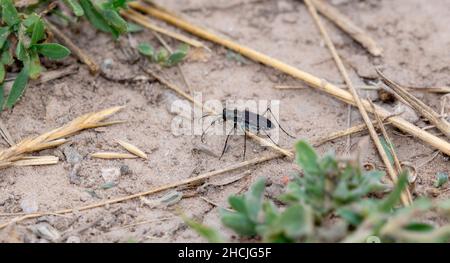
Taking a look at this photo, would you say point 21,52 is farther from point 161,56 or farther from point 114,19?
point 161,56

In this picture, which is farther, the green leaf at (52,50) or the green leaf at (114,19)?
the green leaf at (114,19)

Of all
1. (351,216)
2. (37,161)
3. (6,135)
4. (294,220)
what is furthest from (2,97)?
(351,216)

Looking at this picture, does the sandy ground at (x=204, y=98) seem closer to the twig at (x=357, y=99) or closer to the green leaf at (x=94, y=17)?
the twig at (x=357, y=99)

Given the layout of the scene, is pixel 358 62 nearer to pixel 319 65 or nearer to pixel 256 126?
pixel 319 65

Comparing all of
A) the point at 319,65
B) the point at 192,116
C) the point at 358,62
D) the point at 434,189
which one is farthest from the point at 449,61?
the point at 192,116

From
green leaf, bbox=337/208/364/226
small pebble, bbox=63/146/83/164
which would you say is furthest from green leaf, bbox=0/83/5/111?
green leaf, bbox=337/208/364/226

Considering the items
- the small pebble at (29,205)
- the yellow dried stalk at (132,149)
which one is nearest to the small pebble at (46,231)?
the small pebble at (29,205)
